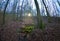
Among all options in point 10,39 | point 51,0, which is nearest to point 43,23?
point 51,0

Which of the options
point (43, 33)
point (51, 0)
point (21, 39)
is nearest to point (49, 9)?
point (51, 0)

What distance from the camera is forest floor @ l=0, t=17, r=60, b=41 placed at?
5.24 metres

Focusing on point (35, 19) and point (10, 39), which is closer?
point (10, 39)

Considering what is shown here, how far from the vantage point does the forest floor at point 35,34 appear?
5238mm

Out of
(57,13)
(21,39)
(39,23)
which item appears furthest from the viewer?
(57,13)

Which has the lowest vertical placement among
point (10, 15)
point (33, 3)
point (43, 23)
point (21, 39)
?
point (21, 39)

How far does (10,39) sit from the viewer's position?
209 inches

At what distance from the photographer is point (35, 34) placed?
5297 millimetres

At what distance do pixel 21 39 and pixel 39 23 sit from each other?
3.44 ft

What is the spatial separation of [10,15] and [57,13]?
2.17 m

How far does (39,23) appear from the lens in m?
5.68

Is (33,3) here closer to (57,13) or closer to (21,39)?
(57,13)

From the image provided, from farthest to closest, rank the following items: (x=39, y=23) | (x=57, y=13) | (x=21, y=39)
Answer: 1. (x=57, y=13)
2. (x=39, y=23)
3. (x=21, y=39)

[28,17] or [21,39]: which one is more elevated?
[28,17]
